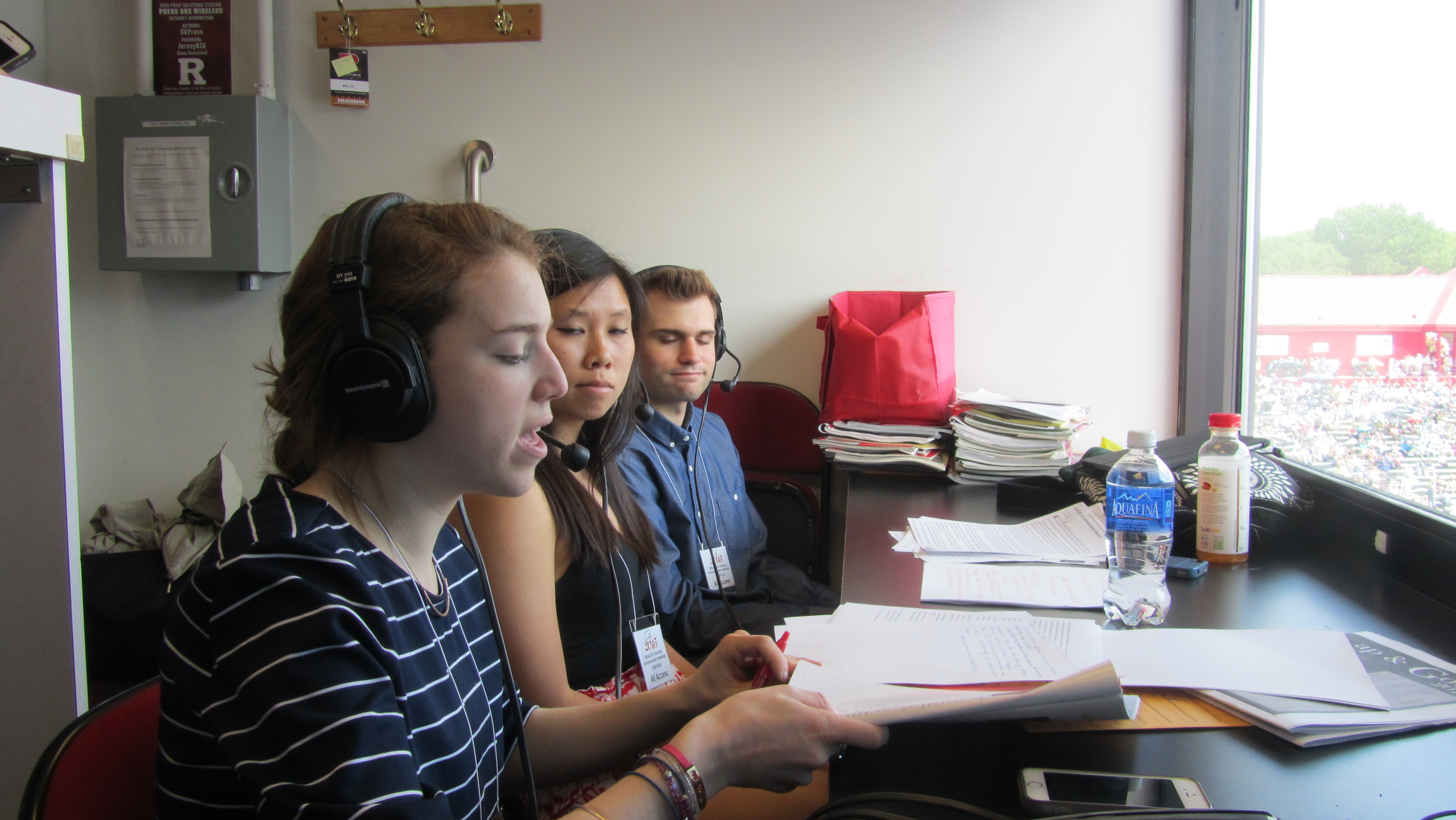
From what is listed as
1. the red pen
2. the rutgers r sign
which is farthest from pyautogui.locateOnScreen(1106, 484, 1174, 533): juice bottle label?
the rutgers r sign

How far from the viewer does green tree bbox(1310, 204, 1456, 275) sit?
1322 millimetres

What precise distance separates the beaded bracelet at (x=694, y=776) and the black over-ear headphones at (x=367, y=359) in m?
0.38

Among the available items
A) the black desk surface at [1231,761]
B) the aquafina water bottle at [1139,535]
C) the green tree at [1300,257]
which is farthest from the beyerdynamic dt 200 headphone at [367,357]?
the green tree at [1300,257]

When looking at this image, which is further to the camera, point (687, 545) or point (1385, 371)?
point (687, 545)

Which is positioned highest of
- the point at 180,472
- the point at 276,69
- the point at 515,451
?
the point at 276,69

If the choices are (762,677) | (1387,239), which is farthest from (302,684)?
(1387,239)

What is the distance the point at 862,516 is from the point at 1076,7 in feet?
5.60

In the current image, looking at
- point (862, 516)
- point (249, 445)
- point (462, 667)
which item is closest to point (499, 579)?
point (462, 667)

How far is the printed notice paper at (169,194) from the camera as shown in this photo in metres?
2.40

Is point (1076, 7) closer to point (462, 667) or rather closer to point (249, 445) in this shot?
point (462, 667)

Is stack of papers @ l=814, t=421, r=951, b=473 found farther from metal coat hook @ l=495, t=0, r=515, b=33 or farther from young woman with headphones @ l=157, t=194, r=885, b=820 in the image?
metal coat hook @ l=495, t=0, r=515, b=33

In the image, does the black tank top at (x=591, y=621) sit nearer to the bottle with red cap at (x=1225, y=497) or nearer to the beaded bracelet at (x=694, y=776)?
the beaded bracelet at (x=694, y=776)

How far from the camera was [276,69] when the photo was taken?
103 inches

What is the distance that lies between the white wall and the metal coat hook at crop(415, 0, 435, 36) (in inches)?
2.3
